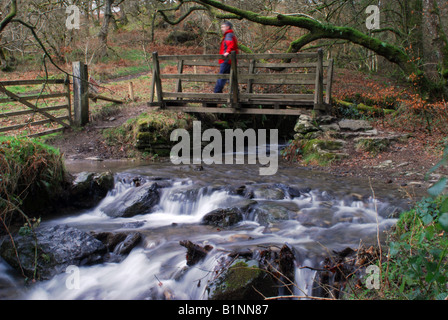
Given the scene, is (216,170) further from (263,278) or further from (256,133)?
(263,278)

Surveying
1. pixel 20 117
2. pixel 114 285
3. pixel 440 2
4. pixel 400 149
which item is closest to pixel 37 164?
pixel 114 285

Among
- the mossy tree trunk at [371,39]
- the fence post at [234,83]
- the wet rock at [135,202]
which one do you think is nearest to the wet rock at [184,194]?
the wet rock at [135,202]

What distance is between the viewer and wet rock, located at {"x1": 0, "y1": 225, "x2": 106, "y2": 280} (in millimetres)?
5047

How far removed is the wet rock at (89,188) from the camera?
23.9 feet

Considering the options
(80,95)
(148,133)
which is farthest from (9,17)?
(80,95)

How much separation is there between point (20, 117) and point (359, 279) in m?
11.5

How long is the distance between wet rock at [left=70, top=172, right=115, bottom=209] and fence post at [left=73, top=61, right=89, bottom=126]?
5019mm

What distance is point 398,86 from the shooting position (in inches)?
587

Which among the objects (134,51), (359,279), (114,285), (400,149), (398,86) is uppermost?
(134,51)

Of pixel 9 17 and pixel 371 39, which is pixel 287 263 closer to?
pixel 9 17

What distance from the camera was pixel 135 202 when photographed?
7145mm

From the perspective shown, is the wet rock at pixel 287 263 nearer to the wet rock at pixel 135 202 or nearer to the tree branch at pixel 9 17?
the wet rock at pixel 135 202

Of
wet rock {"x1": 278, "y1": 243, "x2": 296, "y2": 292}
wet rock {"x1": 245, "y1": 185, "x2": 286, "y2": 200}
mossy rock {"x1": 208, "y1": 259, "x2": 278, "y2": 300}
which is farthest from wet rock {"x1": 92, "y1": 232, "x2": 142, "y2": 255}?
wet rock {"x1": 245, "y1": 185, "x2": 286, "y2": 200}

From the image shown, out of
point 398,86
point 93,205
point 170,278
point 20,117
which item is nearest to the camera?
point 170,278
